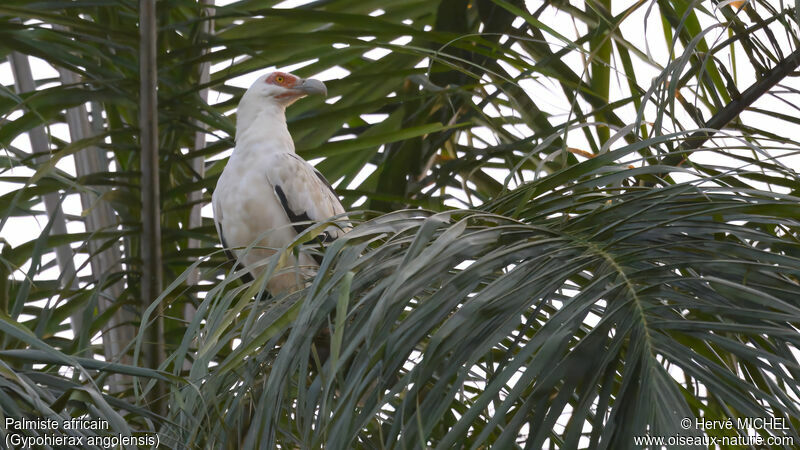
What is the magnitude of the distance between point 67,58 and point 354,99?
75cm

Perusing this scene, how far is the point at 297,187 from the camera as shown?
3051 mm

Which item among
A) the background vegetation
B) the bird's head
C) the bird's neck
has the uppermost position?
the bird's head

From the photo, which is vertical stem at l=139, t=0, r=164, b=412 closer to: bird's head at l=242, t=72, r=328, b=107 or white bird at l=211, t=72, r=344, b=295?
white bird at l=211, t=72, r=344, b=295

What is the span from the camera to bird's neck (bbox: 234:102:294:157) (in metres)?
3.09

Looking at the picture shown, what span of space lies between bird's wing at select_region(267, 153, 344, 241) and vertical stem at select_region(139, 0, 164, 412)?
58 centimetres

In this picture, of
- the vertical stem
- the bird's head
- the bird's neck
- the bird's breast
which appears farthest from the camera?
the bird's head

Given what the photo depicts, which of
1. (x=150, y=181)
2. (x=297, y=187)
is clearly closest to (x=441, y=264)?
(x=150, y=181)

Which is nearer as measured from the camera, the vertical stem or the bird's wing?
the vertical stem

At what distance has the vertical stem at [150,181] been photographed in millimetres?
2404

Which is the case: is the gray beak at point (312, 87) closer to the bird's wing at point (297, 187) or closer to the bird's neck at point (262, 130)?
the bird's neck at point (262, 130)

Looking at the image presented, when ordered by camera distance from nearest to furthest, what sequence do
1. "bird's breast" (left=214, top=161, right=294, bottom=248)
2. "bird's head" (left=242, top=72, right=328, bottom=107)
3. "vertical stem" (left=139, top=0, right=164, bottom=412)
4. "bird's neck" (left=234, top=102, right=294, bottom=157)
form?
"vertical stem" (left=139, top=0, right=164, bottom=412), "bird's breast" (left=214, top=161, right=294, bottom=248), "bird's neck" (left=234, top=102, right=294, bottom=157), "bird's head" (left=242, top=72, right=328, bottom=107)

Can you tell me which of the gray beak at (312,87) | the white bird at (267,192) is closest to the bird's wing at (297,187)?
the white bird at (267,192)

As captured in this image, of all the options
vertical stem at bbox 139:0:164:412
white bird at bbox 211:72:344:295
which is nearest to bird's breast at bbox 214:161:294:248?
white bird at bbox 211:72:344:295

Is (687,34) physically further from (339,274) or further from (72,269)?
(72,269)
